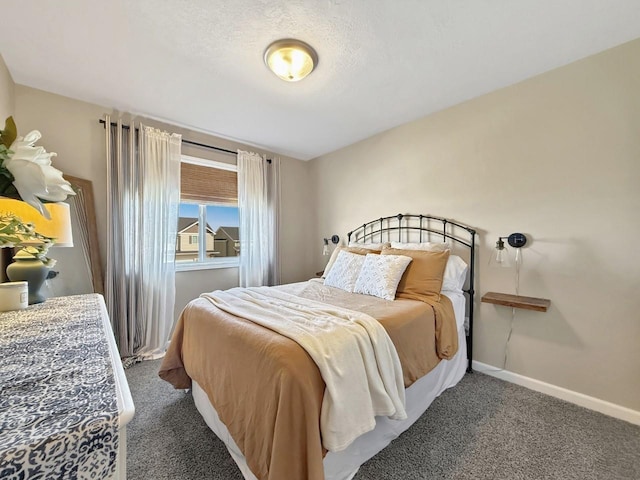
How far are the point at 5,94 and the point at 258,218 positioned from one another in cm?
239

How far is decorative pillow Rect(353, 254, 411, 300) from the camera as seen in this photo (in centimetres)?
217

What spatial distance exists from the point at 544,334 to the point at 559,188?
117 centimetres

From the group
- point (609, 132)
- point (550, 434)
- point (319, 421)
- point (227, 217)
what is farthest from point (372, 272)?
point (227, 217)

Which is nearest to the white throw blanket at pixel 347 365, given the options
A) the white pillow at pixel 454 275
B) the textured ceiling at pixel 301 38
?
the white pillow at pixel 454 275

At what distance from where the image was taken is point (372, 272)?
2320 mm

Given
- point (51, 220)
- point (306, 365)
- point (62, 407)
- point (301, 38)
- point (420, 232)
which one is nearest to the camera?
point (62, 407)

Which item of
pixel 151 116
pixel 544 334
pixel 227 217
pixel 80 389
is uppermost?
pixel 151 116

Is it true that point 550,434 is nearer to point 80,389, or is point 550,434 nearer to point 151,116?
point 80,389

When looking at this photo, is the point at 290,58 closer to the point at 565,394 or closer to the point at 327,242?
the point at 327,242

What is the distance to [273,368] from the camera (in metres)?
1.16

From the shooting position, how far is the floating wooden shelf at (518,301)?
197 cm

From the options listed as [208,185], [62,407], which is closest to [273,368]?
[62,407]

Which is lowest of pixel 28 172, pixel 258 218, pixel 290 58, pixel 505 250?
pixel 505 250

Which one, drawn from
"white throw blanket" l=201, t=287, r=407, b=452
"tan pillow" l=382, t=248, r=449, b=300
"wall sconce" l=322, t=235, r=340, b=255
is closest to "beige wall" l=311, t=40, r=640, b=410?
"tan pillow" l=382, t=248, r=449, b=300
